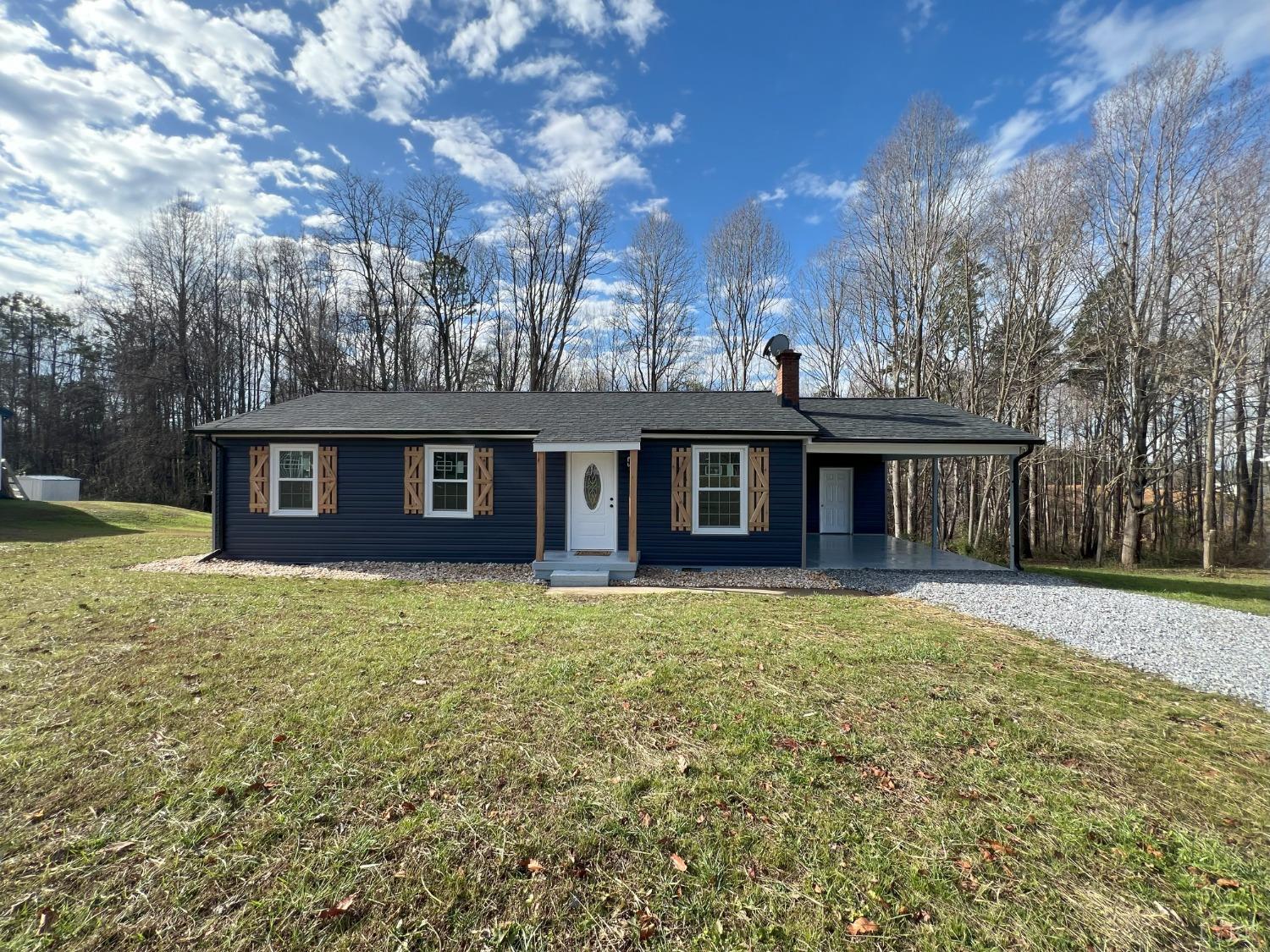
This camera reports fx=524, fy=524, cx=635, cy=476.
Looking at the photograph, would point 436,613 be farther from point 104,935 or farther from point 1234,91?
point 1234,91

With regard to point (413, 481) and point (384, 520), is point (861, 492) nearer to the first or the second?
point (413, 481)

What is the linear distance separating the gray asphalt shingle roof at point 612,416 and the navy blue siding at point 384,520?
0.43m

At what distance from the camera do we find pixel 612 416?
427 inches

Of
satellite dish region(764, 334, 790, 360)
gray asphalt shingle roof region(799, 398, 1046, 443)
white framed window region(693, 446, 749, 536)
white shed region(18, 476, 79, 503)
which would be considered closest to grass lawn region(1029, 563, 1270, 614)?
gray asphalt shingle roof region(799, 398, 1046, 443)

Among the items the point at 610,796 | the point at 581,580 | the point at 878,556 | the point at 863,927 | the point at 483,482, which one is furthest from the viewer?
the point at 878,556

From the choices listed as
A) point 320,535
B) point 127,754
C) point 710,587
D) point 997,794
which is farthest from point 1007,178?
point 127,754

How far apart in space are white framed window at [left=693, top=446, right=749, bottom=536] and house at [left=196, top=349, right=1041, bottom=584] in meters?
0.02

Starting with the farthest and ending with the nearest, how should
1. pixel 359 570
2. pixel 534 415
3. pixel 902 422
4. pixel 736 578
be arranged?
pixel 902 422, pixel 534 415, pixel 359 570, pixel 736 578

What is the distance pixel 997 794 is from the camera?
286cm

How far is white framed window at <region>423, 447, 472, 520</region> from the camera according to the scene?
10.5m

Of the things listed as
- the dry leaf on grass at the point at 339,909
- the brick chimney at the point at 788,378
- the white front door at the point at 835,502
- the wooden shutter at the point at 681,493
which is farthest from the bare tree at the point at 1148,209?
the dry leaf on grass at the point at 339,909

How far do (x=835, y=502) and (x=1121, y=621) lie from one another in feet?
26.5

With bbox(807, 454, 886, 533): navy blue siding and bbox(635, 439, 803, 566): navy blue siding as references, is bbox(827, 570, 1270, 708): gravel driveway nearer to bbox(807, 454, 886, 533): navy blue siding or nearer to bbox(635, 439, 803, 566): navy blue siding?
bbox(635, 439, 803, 566): navy blue siding

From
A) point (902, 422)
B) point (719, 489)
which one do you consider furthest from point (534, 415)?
point (902, 422)
